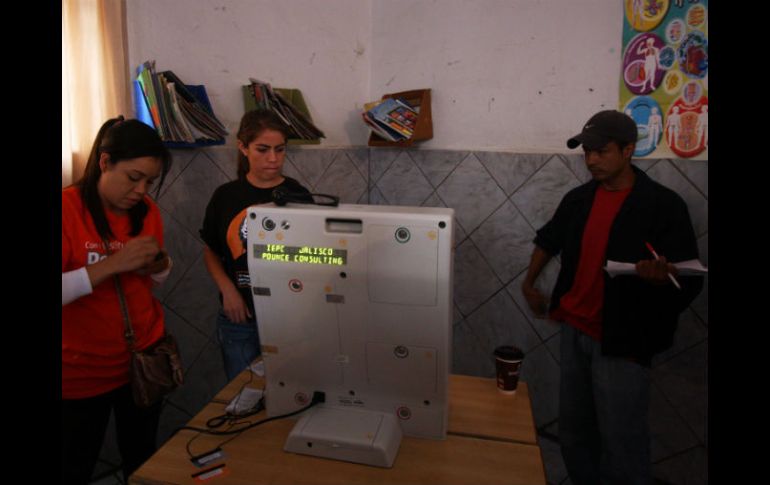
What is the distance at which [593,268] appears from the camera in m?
2.07

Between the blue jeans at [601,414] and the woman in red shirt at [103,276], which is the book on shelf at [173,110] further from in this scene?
the blue jeans at [601,414]

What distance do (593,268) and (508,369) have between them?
0.77m

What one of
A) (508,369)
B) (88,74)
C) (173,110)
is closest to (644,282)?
(508,369)

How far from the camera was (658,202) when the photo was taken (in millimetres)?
1958

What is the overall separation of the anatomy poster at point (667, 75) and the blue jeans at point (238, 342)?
187 centimetres

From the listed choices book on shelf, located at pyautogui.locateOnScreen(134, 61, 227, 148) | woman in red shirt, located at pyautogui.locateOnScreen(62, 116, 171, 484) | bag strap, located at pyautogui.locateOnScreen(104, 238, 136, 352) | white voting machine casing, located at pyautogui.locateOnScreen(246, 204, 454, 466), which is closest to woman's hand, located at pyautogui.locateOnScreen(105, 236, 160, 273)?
woman in red shirt, located at pyautogui.locateOnScreen(62, 116, 171, 484)

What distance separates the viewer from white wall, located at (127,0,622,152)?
2.53 metres

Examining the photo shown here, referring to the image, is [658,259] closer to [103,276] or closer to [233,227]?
[233,227]

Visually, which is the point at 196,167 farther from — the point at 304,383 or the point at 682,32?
the point at 682,32

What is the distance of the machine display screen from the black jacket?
121 cm

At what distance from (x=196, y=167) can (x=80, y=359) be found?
1314 mm

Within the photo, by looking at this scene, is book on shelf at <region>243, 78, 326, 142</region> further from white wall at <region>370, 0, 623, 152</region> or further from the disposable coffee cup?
the disposable coffee cup

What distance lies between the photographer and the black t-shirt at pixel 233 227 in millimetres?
1955

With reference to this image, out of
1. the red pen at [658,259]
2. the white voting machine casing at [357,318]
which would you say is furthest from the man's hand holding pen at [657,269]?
the white voting machine casing at [357,318]
